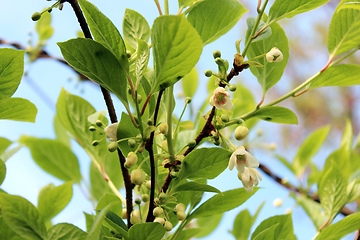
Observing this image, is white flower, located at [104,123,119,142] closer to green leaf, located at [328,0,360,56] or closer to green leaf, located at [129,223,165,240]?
green leaf, located at [129,223,165,240]

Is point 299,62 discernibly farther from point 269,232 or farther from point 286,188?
point 269,232

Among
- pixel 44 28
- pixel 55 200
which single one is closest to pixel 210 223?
pixel 55 200

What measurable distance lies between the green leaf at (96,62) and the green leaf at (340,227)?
14.0 inches

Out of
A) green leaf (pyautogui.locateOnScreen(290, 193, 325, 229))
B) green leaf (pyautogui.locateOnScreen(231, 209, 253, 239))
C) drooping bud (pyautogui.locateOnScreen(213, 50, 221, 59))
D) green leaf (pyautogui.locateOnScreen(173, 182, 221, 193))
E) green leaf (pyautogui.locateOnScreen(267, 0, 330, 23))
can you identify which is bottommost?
green leaf (pyautogui.locateOnScreen(290, 193, 325, 229))

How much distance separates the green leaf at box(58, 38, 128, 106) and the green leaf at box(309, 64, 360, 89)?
314 millimetres

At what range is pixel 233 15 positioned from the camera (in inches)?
14.2

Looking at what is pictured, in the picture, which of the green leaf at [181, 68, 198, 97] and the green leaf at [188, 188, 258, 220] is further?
the green leaf at [181, 68, 198, 97]

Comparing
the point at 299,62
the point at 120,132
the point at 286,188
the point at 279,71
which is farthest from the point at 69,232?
the point at 299,62

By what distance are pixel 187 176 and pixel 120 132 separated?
0.31ft

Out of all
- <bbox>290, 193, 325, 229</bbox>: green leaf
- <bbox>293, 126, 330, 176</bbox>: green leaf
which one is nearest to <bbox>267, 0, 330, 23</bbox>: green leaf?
<bbox>290, 193, 325, 229</bbox>: green leaf

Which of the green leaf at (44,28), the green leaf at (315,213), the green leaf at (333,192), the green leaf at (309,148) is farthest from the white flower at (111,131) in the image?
the green leaf at (44,28)

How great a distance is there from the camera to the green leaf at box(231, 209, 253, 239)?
60cm

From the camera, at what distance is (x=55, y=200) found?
0.48 metres

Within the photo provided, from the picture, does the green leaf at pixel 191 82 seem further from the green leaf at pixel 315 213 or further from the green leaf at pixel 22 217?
the green leaf at pixel 22 217
